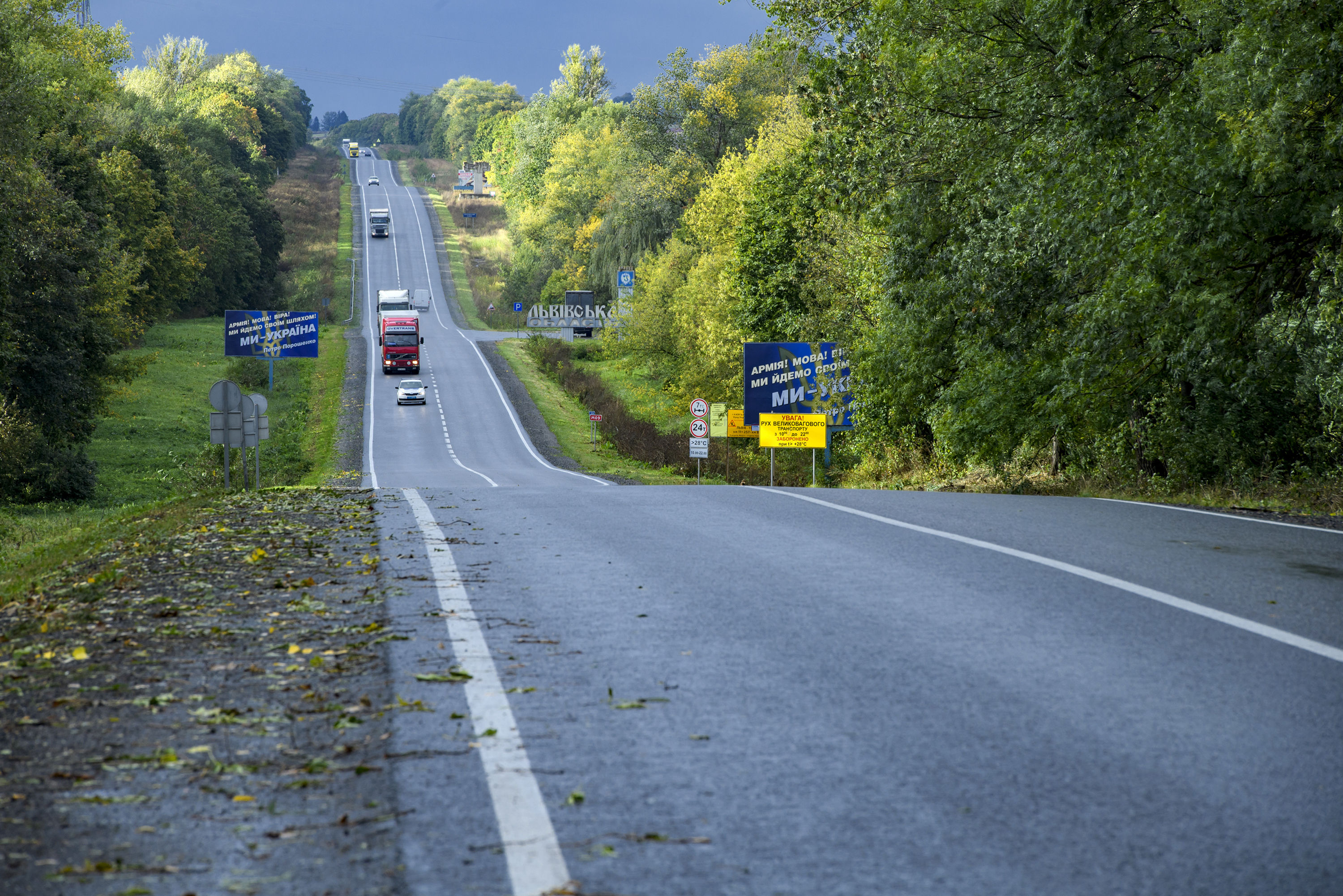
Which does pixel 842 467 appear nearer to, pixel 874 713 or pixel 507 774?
pixel 874 713

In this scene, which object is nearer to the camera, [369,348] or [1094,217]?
[1094,217]

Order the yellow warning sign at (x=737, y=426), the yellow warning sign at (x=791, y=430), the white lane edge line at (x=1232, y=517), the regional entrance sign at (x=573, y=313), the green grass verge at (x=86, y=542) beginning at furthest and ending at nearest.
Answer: the regional entrance sign at (x=573, y=313) < the yellow warning sign at (x=737, y=426) < the yellow warning sign at (x=791, y=430) < the white lane edge line at (x=1232, y=517) < the green grass verge at (x=86, y=542)

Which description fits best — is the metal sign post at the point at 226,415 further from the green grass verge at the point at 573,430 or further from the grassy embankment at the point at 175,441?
the green grass verge at the point at 573,430

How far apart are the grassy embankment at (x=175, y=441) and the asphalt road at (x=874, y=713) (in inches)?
232

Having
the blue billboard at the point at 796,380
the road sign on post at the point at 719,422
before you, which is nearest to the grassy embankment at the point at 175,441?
the road sign on post at the point at 719,422

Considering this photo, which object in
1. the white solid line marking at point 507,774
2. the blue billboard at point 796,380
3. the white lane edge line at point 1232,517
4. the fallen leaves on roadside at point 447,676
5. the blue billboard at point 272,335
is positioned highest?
the blue billboard at point 272,335

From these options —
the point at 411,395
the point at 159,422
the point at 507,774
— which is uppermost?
the point at 411,395

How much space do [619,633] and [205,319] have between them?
89.8 meters

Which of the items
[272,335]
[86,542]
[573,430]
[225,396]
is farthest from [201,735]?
[272,335]

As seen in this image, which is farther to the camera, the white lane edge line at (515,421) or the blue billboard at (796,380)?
the white lane edge line at (515,421)

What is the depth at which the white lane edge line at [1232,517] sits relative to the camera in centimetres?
1038

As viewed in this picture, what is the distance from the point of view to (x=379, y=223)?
13075cm

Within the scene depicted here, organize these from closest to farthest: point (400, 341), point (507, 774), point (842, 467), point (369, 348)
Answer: point (507, 774) → point (842, 467) → point (400, 341) → point (369, 348)

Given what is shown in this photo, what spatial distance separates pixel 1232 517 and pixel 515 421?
5332 cm
